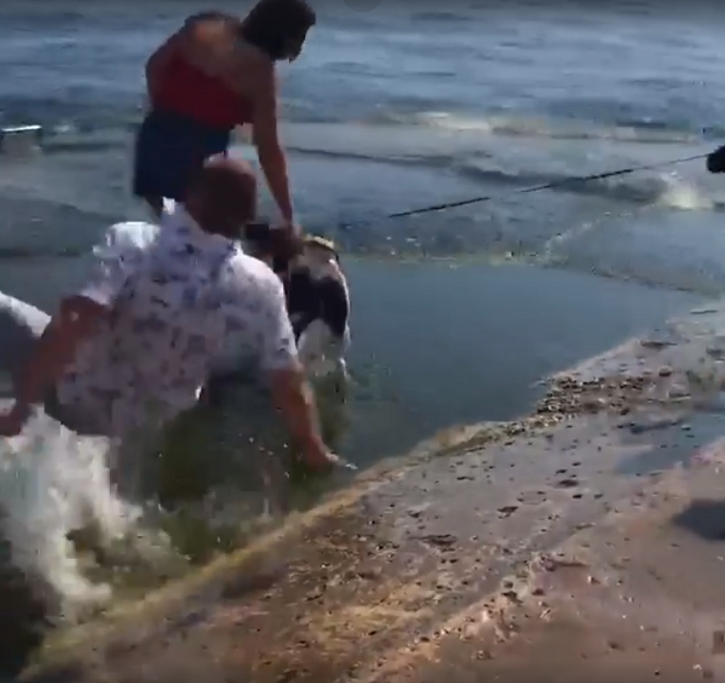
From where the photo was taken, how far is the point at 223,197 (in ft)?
13.3

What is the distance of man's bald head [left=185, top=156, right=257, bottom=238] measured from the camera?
160 inches

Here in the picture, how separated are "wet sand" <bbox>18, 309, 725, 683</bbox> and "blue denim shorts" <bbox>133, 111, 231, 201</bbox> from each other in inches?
61.7

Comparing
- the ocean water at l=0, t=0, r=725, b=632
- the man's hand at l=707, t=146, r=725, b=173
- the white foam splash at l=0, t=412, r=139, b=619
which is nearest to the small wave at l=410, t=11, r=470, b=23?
the ocean water at l=0, t=0, r=725, b=632

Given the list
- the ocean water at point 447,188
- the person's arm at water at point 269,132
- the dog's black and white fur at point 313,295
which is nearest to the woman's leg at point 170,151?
the person's arm at water at point 269,132

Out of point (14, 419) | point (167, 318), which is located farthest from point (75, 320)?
point (14, 419)

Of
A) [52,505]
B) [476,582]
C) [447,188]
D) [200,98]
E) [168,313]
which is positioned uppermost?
[200,98]

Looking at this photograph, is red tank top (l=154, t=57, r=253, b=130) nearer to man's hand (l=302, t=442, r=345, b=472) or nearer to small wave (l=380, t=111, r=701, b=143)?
man's hand (l=302, t=442, r=345, b=472)

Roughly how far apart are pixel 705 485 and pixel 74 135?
31.1 ft

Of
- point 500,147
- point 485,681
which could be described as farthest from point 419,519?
point 500,147

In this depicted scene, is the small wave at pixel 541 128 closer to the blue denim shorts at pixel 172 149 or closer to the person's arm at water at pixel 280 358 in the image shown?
the blue denim shorts at pixel 172 149

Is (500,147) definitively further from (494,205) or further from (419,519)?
(419,519)

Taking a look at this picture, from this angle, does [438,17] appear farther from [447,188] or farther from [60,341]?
[60,341]

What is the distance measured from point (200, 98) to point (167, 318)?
1673mm

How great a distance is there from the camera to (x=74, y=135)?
13.2m
